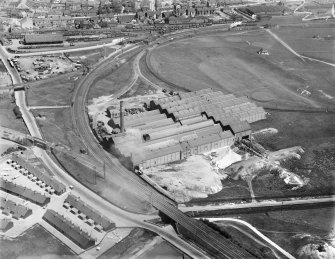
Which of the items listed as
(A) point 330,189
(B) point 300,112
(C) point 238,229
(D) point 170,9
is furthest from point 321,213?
(D) point 170,9

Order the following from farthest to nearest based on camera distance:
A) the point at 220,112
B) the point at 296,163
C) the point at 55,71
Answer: the point at 55,71
the point at 220,112
the point at 296,163

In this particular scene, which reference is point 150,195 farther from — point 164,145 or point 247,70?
point 247,70

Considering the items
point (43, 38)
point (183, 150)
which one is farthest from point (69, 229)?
point (43, 38)

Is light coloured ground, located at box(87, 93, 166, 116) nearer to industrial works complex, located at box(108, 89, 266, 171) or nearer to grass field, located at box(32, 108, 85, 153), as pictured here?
industrial works complex, located at box(108, 89, 266, 171)

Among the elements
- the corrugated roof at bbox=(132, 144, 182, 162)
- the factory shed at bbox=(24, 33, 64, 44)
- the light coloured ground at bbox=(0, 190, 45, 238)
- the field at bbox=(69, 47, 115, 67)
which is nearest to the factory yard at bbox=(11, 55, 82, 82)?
the field at bbox=(69, 47, 115, 67)

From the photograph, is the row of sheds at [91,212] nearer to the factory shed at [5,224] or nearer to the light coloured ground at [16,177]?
the light coloured ground at [16,177]

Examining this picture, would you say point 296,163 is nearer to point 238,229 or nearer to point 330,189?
point 330,189
